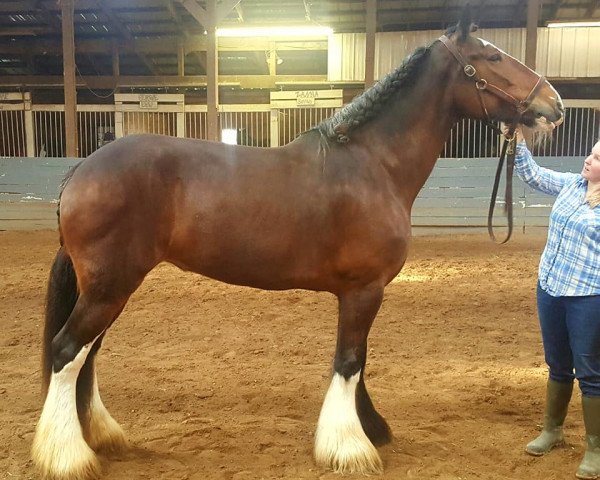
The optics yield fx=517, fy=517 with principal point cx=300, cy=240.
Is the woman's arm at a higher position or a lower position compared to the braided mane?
lower

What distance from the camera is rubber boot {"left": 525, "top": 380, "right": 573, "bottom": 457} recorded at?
2770 mm

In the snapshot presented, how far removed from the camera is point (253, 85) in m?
14.4

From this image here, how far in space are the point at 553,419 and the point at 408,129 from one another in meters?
1.75

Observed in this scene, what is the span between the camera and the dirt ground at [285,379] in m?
2.67

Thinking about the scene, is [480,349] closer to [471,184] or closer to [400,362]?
[400,362]

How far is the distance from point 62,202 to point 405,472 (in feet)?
6.96

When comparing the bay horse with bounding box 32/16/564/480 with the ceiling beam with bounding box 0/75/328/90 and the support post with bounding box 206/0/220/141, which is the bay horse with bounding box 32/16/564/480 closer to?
the support post with bounding box 206/0/220/141

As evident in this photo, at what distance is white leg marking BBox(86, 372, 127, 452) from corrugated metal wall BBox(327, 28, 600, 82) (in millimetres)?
12455

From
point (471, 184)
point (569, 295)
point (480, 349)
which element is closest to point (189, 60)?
point (471, 184)

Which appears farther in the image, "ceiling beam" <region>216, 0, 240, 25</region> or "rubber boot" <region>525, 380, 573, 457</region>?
"ceiling beam" <region>216, 0, 240, 25</region>

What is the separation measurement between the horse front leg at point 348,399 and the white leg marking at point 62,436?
114 centimetres

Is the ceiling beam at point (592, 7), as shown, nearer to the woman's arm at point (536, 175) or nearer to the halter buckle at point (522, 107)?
the woman's arm at point (536, 175)

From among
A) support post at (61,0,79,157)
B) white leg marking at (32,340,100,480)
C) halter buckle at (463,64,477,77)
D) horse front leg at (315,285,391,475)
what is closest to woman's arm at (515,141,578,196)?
halter buckle at (463,64,477,77)

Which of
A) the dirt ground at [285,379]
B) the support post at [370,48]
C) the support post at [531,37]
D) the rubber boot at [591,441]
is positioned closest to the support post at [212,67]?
the support post at [370,48]
